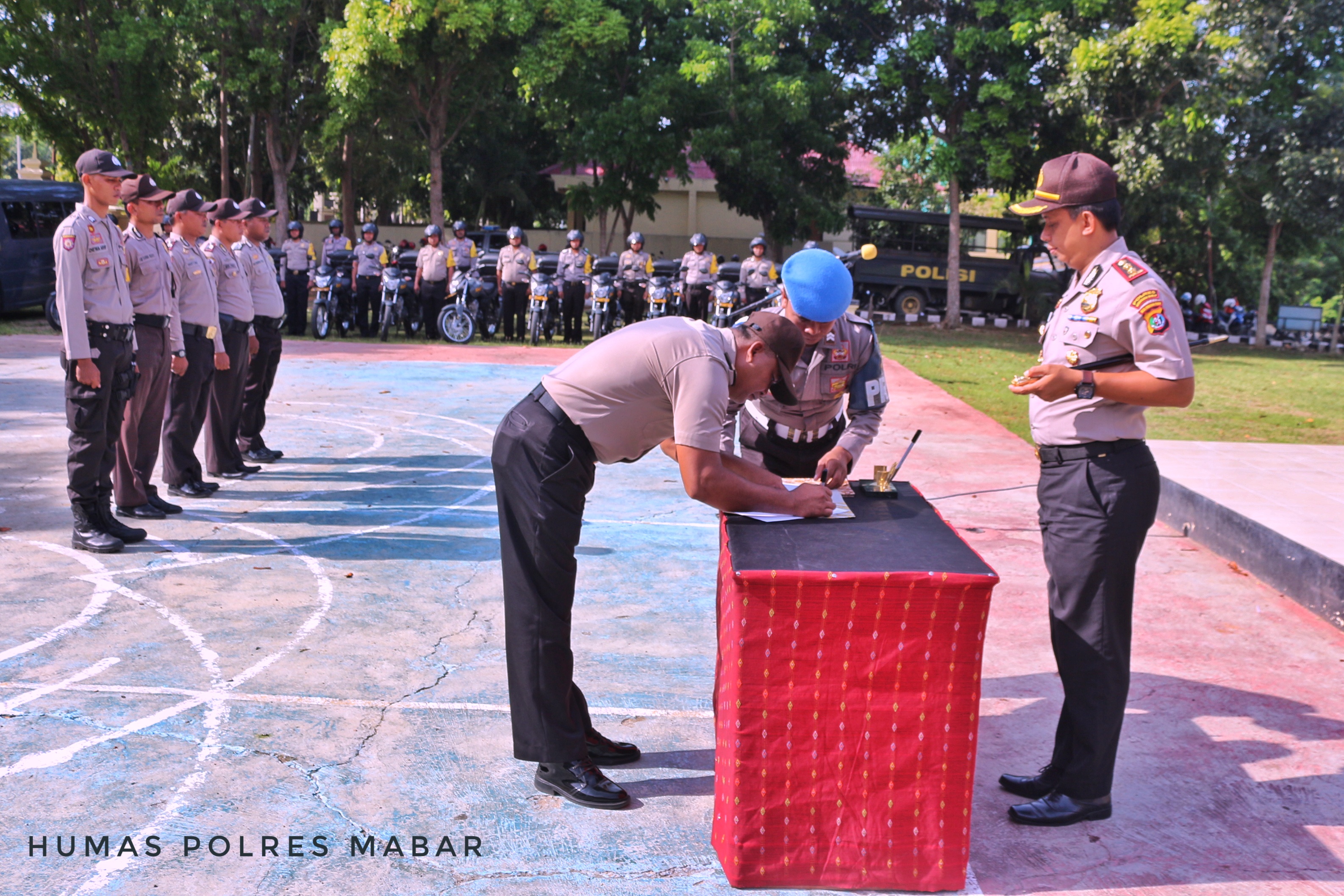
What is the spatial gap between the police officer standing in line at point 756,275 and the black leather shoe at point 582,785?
14980 millimetres

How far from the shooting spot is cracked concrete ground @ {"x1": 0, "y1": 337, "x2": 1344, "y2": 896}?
303 cm

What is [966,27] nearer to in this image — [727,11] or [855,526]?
[727,11]

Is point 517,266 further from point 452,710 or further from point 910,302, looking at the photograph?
point 452,710

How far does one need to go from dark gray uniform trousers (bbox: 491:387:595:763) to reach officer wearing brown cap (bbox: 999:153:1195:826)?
1359mm

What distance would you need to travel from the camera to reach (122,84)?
24906 mm

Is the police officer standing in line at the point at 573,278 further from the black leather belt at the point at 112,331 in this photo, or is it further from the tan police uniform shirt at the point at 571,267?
the black leather belt at the point at 112,331

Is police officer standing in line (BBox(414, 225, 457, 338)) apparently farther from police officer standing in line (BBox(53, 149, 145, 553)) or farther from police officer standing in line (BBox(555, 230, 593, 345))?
police officer standing in line (BBox(53, 149, 145, 553))

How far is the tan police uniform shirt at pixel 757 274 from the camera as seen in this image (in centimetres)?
1817

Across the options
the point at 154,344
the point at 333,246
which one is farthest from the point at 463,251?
the point at 154,344

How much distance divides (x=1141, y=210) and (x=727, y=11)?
9.11 meters

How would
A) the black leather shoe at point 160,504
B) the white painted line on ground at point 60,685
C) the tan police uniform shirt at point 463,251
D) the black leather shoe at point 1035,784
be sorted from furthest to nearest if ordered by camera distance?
the tan police uniform shirt at point 463,251
the black leather shoe at point 160,504
the white painted line on ground at point 60,685
the black leather shoe at point 1035,784

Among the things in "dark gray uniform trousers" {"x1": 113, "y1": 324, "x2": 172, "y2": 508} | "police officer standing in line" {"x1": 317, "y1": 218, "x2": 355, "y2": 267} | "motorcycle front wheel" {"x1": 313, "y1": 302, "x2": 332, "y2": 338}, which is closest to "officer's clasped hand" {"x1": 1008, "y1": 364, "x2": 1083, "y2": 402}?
"dark gray uniform trousers" {"x1": 113, "y1": 324, "x2": 172, "y2": 508}

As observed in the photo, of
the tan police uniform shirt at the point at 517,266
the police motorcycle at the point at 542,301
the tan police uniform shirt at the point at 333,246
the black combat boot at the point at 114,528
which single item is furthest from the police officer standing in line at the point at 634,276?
the black combat boot at the point at 114,528

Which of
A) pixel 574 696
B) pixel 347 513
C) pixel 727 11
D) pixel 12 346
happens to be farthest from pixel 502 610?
pixel 727 11
